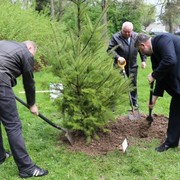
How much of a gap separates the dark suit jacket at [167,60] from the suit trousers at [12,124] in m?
2.04

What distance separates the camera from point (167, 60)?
4.66 metres

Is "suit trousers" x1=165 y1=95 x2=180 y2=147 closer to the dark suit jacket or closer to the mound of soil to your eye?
the dark suit jacket

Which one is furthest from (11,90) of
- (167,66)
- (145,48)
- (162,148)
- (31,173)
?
(162,148)

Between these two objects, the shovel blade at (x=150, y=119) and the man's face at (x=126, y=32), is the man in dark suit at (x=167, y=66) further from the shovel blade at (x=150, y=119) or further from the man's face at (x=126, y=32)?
the man's face at (x=126, y=32)

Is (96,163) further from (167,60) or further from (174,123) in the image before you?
(167,60)

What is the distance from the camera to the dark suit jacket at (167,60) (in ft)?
15.4

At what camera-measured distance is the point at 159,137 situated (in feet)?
18.7

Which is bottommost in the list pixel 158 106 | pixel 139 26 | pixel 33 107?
pixel 139 26

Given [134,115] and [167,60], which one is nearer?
[167,60]

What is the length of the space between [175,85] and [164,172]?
1.24 meters

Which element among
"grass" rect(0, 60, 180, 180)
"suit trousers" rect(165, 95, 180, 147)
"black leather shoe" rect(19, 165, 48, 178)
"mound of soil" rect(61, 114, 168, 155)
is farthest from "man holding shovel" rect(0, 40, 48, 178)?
"suit trousers" rect(165, 95, 180, 147)

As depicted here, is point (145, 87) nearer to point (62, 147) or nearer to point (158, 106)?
point (158, 106)

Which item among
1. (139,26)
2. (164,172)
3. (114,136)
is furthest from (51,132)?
(139,26)

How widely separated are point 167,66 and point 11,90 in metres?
2.12
